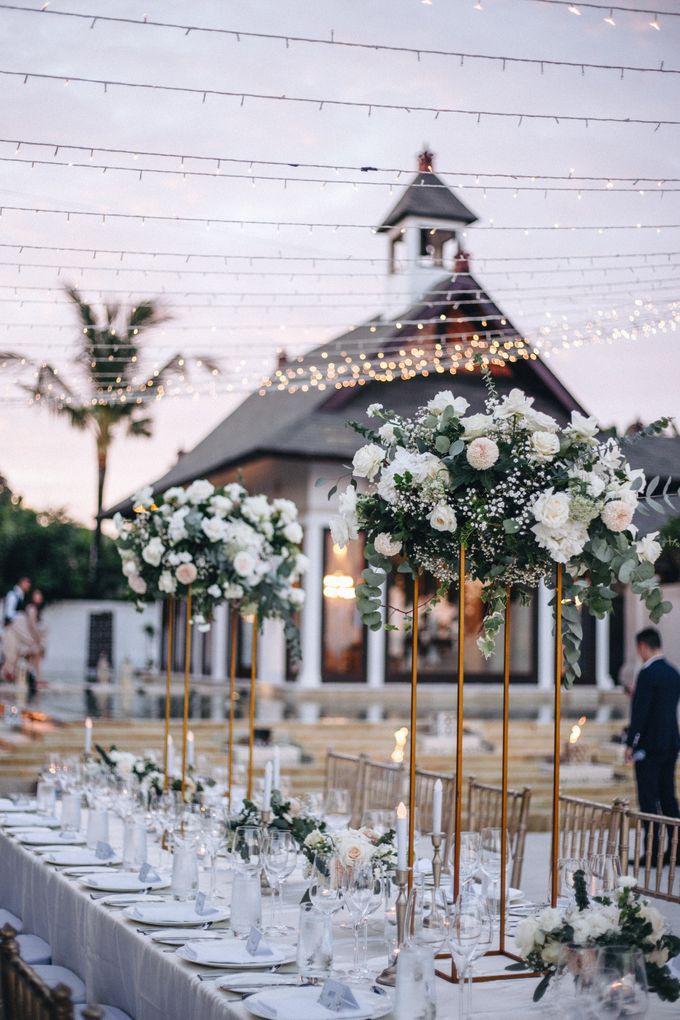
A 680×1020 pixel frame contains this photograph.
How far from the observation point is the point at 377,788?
766 cm

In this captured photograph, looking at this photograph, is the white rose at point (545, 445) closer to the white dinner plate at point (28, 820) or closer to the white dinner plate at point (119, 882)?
the white dinner plate at point (119, 882)

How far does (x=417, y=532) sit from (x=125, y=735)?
11219 mm

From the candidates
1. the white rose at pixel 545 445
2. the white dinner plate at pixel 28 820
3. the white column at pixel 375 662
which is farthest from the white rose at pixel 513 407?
the white column at pixel 375 662

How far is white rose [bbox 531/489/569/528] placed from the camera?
3547 mm

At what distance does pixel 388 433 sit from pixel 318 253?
9.05 m

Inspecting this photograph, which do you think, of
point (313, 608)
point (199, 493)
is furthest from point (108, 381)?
point (199, 493)

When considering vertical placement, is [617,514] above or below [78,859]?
above

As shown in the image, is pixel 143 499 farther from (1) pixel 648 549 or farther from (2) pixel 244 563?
(1) pixel 648 549

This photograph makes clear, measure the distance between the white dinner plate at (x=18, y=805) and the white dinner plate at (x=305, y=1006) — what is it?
3786 mm

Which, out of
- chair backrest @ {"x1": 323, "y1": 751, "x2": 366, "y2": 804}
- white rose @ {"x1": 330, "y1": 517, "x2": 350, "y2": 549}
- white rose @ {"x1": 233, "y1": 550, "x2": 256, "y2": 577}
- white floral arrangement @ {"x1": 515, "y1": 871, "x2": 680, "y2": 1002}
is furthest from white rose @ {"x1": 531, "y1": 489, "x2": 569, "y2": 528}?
chair backrest @ {"x1": 323, "y1": 751, "x2": 366, "y2": 804}

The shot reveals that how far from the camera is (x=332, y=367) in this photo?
63.3ft

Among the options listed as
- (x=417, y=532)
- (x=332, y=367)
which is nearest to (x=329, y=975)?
(x=417, y=532)

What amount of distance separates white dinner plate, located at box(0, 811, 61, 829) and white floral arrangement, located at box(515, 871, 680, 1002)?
12.5 ft

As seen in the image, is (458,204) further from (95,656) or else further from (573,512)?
(573,512)
